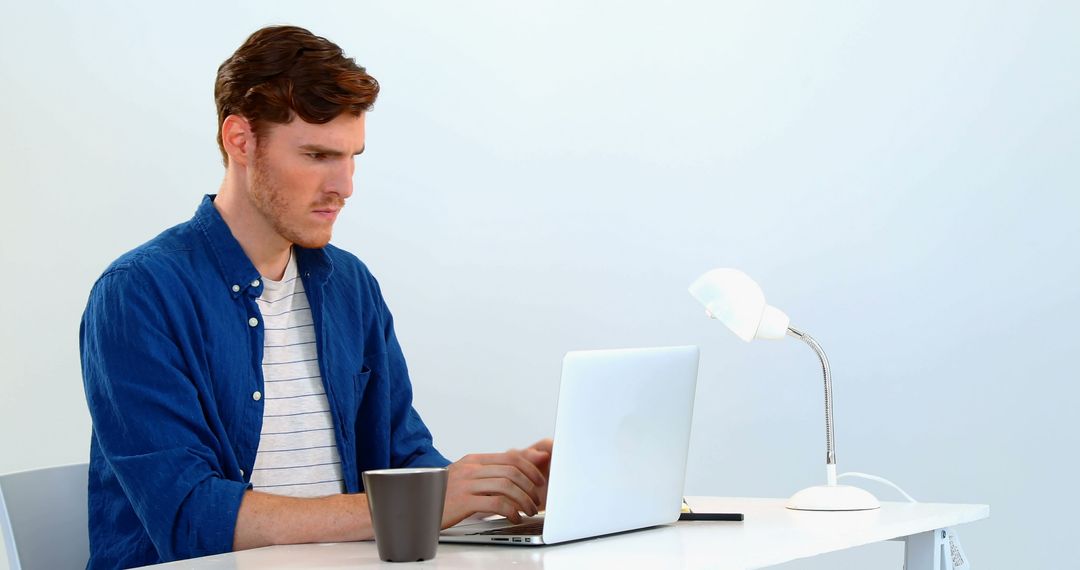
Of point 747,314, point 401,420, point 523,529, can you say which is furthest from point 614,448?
point 401,420

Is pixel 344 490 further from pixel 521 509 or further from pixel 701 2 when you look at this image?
pixel 701 2

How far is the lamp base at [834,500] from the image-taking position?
63.7 inches

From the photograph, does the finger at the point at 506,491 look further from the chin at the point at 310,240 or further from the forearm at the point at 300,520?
the chin at the point at 310,240

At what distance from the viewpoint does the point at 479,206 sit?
11.4 ft

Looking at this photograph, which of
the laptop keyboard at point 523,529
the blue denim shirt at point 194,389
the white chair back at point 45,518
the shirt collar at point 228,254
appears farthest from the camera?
the shirt collar at point 228,254

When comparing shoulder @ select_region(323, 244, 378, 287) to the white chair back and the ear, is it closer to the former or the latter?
the ear

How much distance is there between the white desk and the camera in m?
1.20

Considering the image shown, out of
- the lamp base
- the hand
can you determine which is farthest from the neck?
the lamp base

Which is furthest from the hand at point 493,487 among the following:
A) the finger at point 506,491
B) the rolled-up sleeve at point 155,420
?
the rolled-up sleeve at point 155,420

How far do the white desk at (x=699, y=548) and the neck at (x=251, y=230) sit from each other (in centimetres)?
55

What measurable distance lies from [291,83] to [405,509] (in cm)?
81

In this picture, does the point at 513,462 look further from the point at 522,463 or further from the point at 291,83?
the point at 291,83

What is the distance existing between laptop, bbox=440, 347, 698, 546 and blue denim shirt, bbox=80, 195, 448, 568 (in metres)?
0.35

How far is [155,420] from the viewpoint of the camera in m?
1.51
